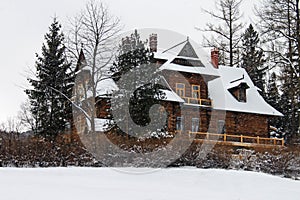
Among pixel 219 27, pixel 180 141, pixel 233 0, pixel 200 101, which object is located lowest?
pixel 180 141

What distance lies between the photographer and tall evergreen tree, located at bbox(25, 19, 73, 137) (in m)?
27.1

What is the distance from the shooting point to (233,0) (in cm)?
3803

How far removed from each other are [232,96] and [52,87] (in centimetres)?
1275

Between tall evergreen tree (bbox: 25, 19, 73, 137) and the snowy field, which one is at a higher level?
tall evergreen tree (bbox: 25, 19, 73, 137)

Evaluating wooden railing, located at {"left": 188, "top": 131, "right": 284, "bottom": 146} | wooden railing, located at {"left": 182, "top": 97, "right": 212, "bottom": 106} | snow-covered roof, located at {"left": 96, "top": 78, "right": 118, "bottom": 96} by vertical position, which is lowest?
wooden railing, located at {"left": 188, "top": 131, "right": 284, "bottom": 146}

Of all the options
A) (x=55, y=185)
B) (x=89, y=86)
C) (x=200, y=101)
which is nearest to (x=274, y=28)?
(x=200, y=101)

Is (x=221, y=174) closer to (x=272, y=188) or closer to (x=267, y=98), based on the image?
(x=272, y=188)

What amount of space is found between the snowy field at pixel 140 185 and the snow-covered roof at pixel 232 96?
1728cm

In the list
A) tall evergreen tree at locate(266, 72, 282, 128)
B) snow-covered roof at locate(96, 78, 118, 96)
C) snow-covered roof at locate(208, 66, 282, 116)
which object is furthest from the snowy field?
tall evergreen tree at locate(266, 72, 282, 128)

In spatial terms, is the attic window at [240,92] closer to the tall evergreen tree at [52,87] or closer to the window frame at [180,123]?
the window frame at [180,123]

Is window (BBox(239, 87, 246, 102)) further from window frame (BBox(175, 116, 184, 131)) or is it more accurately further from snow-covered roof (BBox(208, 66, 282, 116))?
window frame (BBox(175, 116, 184, 131))

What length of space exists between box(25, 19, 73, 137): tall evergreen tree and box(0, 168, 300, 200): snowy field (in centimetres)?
1362

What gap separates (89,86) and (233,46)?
57.0 feet

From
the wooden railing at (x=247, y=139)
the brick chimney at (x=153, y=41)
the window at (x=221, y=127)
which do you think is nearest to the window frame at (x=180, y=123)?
the wooden railing at (x=247, y=139)
